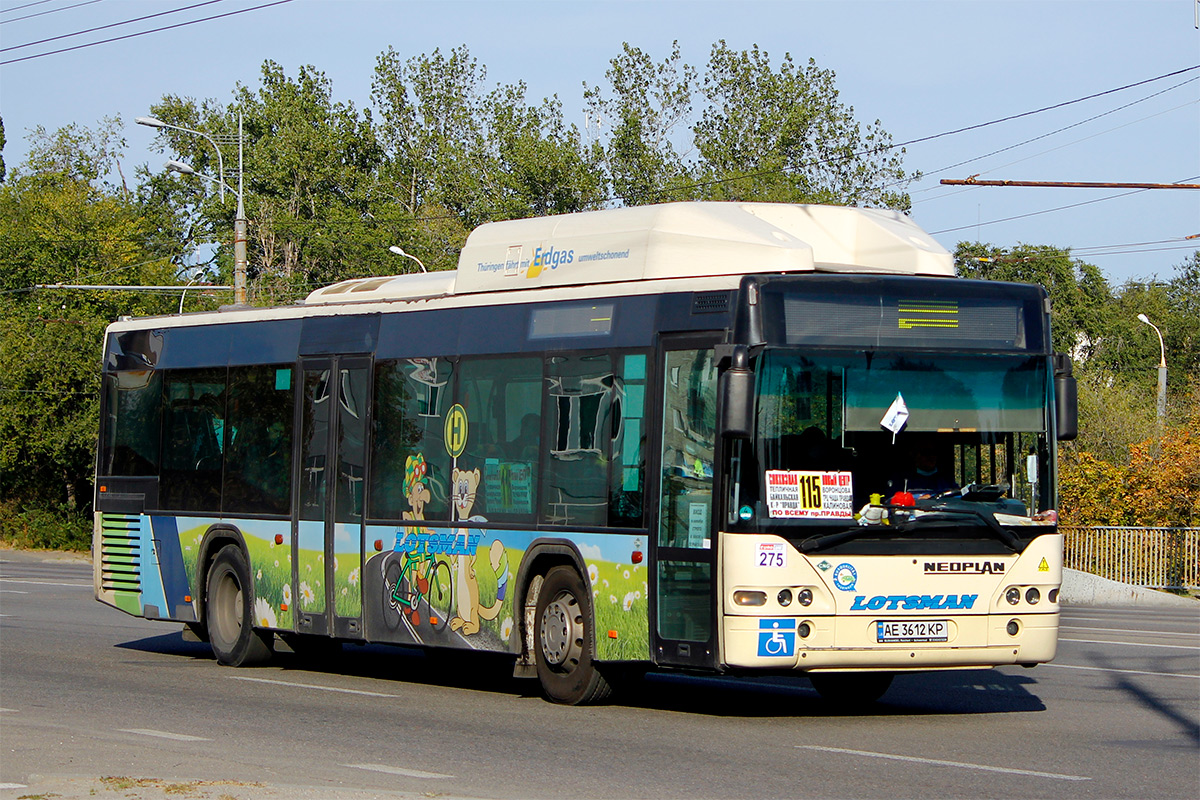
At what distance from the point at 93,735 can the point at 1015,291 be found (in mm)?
7005

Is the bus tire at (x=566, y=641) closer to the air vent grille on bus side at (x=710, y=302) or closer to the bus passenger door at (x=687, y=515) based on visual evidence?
the bus passenger door at (x=687, y=515)

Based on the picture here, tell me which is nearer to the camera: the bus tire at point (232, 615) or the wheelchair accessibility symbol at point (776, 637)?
the wheelchair accessibility symbol at point (776, 637)

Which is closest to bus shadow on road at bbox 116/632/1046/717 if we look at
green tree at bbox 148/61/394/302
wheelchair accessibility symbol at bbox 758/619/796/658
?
wheelchair accessibility symbol at bbox 758/619/796/658

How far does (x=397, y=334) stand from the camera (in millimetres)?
14633

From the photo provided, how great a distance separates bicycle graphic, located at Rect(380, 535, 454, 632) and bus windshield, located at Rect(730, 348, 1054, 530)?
355cm

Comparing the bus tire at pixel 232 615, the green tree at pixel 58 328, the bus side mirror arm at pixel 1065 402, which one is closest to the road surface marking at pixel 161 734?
the bus tire at pixel 232 615

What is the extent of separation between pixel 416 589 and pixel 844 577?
4.28 meters

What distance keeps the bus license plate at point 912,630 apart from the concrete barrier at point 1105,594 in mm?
19010

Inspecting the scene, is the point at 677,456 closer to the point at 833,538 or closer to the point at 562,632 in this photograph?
the point at 833,538

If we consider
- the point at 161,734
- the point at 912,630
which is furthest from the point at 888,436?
the point at 161,734

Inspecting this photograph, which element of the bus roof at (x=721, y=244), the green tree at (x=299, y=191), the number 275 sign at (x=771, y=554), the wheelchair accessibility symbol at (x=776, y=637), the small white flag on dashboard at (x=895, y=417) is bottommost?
the wheelchair accessibility symbol at (x=776, y=637)

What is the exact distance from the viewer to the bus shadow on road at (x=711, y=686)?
495 inches

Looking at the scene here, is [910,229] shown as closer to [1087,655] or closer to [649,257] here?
[649,257]

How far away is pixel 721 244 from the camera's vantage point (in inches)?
484
